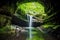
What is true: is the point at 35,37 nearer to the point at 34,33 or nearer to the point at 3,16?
the point at 34,33

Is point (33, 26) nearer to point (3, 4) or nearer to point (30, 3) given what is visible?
point (30, 3)

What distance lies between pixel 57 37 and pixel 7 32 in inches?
43.7

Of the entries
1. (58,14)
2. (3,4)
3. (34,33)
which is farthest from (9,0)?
(58,14)

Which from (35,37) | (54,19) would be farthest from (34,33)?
(54,19)

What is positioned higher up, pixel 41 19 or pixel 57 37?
pixel 41 19

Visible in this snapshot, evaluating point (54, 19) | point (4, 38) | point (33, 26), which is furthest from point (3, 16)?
point (54, 19)

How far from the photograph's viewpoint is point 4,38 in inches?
130

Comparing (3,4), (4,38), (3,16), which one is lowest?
(4,38)

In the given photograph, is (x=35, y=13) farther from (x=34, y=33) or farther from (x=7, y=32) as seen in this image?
(x=7, y=32)

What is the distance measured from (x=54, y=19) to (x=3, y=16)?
3.79 feet

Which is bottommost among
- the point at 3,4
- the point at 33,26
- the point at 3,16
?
the point at 33,26

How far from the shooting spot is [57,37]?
336 centimetres

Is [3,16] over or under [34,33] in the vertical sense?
over

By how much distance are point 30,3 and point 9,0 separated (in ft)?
1.58
